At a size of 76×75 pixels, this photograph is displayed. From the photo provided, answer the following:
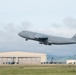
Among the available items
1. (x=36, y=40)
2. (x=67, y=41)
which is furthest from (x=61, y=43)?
(x=36, y=40)

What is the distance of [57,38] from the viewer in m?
174

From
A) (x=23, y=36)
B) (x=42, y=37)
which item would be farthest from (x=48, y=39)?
(x=23, y=36)

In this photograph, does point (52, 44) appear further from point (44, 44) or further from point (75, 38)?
point (75, 38)

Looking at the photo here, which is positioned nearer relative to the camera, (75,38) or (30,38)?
(75,38)

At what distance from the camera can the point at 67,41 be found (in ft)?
538

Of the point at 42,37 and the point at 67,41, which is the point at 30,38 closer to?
the point at 42,37

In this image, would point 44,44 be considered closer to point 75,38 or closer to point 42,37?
point 42,37

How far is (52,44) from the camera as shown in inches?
6885

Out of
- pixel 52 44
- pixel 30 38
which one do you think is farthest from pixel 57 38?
pixel 30 38

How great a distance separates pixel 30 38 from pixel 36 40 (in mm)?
4147

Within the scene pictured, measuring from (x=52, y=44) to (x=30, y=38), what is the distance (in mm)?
14308

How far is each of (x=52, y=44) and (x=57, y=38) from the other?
483cm

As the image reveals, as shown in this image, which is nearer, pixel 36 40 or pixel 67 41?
pixel 67 41

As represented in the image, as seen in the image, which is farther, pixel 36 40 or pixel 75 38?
pixel 36 40
